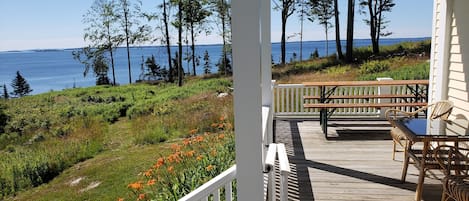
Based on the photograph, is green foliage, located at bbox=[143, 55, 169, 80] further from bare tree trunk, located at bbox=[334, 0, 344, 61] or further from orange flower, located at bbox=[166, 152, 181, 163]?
bare tree trunk, located at bbox=[334, 0, 344, 61]

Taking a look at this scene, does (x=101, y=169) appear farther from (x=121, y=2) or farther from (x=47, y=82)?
(x=121, y=2)

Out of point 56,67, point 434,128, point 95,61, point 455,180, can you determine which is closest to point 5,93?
point 56,67

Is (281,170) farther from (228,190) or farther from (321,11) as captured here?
(321,11)

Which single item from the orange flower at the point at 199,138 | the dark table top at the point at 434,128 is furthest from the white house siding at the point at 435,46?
the orange flower at the point at 199,138

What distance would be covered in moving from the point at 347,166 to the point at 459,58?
185 centimetres

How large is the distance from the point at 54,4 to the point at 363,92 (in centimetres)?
660

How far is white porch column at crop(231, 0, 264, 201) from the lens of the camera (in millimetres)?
1498

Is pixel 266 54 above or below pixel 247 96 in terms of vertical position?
above

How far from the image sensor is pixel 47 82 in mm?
1558

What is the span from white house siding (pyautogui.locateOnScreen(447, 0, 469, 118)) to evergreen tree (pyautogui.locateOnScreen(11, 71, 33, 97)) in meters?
4.27

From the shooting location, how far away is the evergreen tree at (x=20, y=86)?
1471mm

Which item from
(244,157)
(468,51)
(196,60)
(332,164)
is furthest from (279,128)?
(244,157)

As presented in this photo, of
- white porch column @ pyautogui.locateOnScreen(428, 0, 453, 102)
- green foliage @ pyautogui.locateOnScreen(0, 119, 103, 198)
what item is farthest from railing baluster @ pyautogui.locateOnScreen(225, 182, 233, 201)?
white porch column @ pyautogui.locateOnScreen(428, 0, 453, 102)

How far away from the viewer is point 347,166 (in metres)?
4.05
